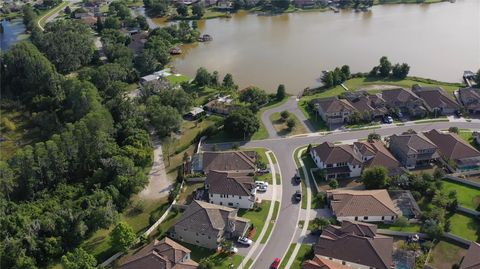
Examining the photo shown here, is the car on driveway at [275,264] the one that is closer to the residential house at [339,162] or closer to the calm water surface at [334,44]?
the residential house at [339,162]

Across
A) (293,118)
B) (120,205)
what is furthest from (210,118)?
(120,205)

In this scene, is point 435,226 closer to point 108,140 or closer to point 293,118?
point 293,118

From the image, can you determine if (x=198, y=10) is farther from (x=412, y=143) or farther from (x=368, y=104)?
(x=412, y=143)

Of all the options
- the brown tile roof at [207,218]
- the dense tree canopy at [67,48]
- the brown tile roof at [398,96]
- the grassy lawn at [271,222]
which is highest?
the dense tree canopy at [67,48]

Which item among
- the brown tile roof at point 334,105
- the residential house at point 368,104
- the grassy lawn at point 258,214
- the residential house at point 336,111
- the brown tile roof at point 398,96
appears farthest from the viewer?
the brown tile roof at point 398,96

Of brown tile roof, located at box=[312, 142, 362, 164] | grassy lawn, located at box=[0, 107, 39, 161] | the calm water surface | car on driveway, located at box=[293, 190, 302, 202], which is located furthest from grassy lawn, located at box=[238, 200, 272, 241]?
grassy lawn, located at box=[0, 107, 39, 161]

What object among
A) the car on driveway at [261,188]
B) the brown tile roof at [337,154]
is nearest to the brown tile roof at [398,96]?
the brown tile roof at [337,154]

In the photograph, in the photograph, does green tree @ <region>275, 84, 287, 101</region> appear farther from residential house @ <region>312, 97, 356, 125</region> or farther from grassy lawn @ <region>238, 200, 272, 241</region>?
grassy lawn @ <region>238, 200, 272, 241</region>

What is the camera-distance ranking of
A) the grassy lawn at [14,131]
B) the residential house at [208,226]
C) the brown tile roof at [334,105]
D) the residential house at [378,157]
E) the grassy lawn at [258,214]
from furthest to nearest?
the brown tile roof at [334,105]
the grassy lawn at [14,131]
the residential house at [378,157]
the grassy lawn at [258,214]
the residential house at [208,226]
